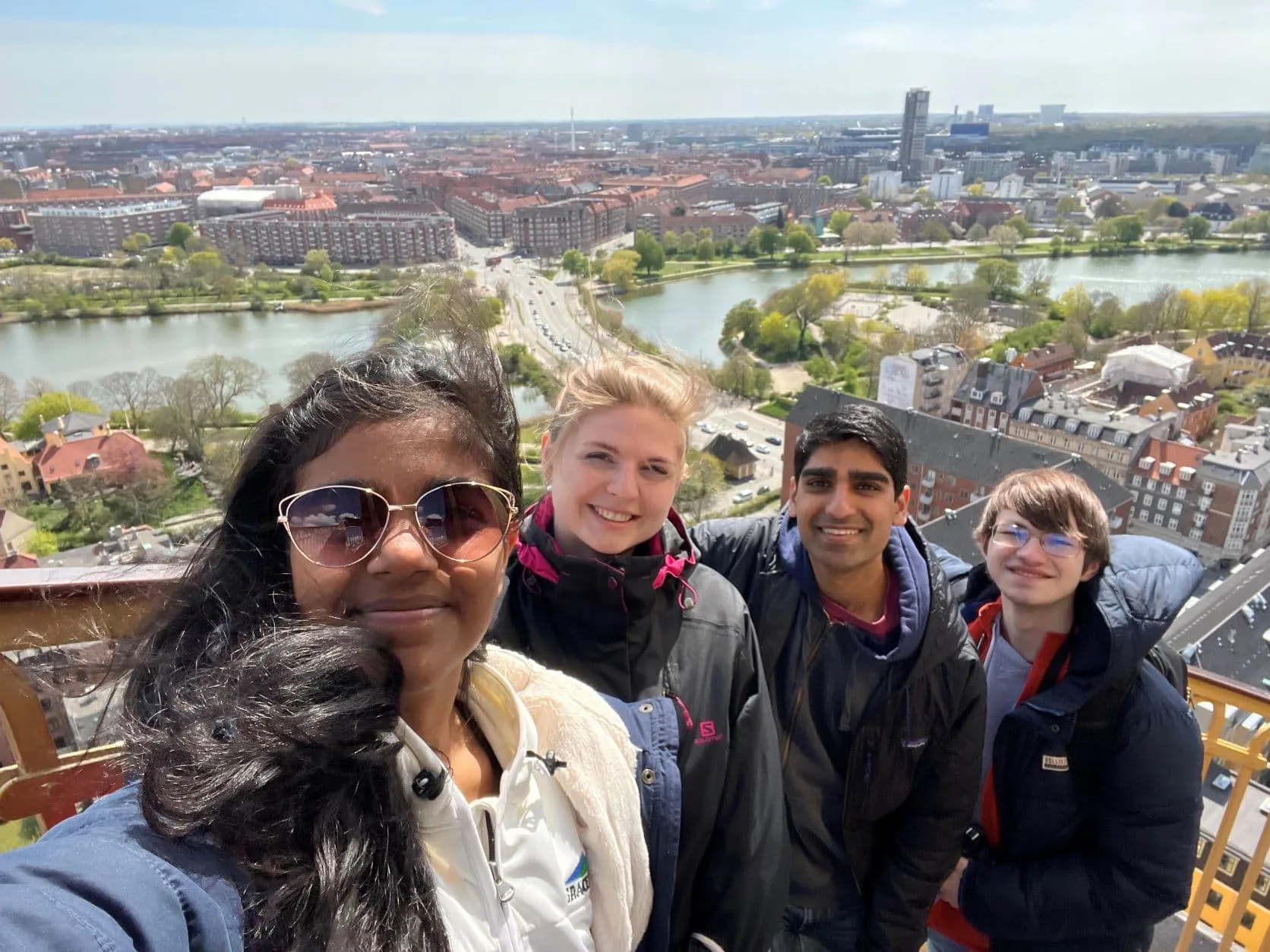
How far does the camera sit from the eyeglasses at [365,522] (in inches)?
14.1

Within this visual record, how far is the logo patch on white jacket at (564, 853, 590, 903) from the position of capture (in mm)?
400

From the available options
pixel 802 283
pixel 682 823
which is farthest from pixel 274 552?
pixel 802 283

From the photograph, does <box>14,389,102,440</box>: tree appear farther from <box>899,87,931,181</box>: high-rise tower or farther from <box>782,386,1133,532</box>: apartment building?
<box>899,87,931,181</box>: high-rise tower

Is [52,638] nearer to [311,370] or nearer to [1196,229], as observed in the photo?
[311,370]

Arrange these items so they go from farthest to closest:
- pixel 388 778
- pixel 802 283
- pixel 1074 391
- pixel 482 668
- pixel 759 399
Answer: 1. pixel 802 283
2. pixel 759 399
3. pixel 1074 391
4. pixel 482 668
5. pixel 388 778

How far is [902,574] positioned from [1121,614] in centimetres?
17

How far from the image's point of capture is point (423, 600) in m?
0.36

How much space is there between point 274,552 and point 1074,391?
33.8 ft

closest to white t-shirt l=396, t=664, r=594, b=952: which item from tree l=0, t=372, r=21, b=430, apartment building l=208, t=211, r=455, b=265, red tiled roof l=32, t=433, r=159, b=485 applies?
red tiled roof l=32, t=433, r=159, b=485

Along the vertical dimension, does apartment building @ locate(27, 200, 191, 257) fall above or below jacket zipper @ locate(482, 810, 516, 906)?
below

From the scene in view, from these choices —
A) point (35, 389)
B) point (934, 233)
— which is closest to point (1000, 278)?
point (934, 233)

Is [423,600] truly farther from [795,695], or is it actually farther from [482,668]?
[795,695]

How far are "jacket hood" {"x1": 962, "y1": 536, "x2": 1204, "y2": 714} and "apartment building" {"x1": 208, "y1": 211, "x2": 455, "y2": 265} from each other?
58.4 feet

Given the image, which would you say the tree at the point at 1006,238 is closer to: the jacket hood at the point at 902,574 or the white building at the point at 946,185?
the white building at the point at 946,185
